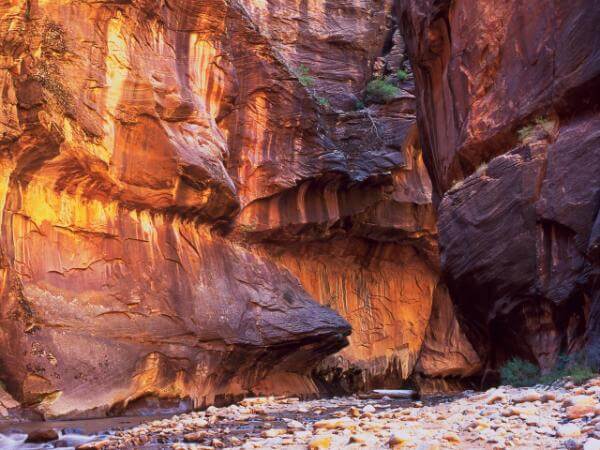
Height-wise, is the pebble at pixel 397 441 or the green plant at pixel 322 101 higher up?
the green plant at pixel 322 101

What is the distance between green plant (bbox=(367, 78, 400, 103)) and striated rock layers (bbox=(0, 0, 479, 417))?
0.27m

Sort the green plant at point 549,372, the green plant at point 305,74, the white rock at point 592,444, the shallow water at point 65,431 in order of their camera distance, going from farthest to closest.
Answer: the green plant at point 305,74, the shallow water at point 65,431, the green plant at point 549,372, the white rock at point 592,444

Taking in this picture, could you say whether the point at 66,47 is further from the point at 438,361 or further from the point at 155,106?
the point at 438,361

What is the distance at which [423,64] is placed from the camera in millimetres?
19156

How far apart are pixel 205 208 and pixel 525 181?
37.9 ft

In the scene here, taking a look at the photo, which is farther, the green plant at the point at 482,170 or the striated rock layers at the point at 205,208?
the striated rock layers at the point at 205,208

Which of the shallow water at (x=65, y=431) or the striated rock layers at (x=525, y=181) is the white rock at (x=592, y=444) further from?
the shallow water at (x=65, y=431)

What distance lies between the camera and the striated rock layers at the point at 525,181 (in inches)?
440

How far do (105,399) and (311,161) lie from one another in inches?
520

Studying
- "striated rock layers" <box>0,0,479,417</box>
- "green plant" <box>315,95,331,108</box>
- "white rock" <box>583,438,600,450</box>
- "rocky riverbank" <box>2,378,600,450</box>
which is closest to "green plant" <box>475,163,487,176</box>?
"rocky riverbank" <box>2,378,600,450</box>

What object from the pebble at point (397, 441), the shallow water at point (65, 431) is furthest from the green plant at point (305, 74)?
the pebble at point (397, 441)

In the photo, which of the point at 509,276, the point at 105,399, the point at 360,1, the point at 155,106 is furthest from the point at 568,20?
the point at 360,1

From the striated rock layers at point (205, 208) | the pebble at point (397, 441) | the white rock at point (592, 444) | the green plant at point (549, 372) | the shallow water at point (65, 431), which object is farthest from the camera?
the striated rock layers at point (205, 208)

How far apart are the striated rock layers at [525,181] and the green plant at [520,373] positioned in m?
0.25
